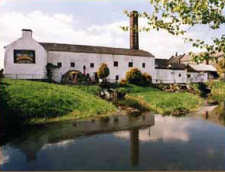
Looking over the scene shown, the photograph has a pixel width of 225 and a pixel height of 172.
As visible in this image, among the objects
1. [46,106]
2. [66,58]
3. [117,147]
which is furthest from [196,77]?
[117,147]

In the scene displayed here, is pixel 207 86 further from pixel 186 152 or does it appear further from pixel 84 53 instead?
pixel 186 152

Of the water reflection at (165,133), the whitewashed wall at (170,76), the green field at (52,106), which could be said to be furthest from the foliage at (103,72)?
the water reflection at (165,133)

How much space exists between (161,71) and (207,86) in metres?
9.66

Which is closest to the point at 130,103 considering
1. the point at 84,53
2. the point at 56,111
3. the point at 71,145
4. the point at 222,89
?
the point at 56,111

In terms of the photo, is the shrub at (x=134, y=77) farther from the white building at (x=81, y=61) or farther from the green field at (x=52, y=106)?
the green field at (x=52, y=106)

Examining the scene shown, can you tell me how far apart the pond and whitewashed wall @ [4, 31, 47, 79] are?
64.9 ft

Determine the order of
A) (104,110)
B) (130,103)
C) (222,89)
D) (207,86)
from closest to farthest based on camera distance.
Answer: (104,110) → (130,103) → (222,89) → (207,86)

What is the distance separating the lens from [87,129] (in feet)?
37.2

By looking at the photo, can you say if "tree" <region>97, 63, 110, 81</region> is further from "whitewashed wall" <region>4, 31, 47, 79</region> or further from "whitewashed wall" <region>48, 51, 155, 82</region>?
"whitewashed wall" <region>4, 31, 47, 79</region>

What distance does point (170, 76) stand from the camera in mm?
41656

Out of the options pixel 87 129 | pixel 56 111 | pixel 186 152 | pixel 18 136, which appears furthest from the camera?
pixel 56 111

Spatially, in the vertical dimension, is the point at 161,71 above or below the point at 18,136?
above

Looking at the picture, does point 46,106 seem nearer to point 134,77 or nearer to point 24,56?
point 24,56

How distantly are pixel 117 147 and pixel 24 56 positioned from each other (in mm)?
25363
